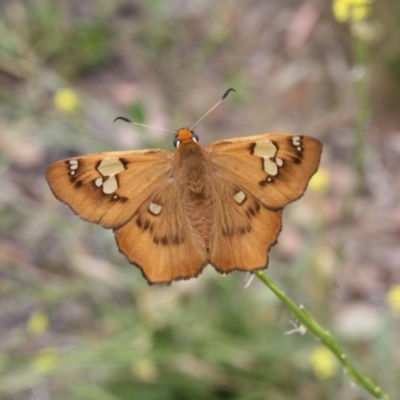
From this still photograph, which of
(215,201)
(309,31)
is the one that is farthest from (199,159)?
(309,31)

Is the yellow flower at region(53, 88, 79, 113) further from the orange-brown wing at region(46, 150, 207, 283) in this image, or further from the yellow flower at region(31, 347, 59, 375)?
the orange-brown wing at region(46, 150, 207, 283)

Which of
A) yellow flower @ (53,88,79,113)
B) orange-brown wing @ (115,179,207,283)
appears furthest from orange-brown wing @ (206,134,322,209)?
yellow flower @ (53,88,79,113)

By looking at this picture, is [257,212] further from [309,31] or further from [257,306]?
[309,31]

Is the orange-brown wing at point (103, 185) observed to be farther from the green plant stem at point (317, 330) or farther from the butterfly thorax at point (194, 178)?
the green plant stem at point (317, 330)

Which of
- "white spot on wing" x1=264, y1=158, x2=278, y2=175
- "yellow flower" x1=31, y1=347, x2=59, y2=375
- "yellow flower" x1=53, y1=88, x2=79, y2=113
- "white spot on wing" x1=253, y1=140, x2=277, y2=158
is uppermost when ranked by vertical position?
"yellow flower" x1=53, y1=88, x2=79, y2=113

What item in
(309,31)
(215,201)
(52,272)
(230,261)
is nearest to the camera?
(230,261)

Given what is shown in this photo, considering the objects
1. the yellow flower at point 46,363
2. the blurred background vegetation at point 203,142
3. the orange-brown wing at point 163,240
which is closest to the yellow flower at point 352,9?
the blurred background vegetation at point 203,142

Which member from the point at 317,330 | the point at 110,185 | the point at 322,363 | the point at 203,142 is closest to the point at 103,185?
the point at 110,185
